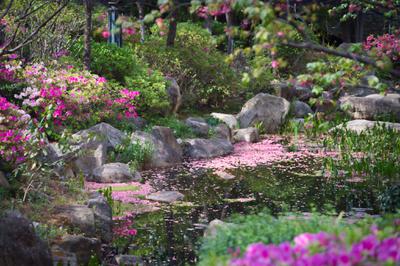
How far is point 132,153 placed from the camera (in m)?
13.5

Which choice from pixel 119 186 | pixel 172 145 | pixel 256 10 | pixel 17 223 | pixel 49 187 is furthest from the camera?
pixel 172 145

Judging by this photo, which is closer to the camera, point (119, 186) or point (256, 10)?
point (256, 10)

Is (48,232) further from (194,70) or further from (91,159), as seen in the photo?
(194,70)

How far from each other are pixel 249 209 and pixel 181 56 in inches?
435

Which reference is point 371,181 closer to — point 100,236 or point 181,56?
point 100,236

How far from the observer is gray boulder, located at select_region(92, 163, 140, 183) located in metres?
12.1

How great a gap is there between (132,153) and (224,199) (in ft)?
10.4

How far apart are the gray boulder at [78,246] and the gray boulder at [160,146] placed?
600 cm

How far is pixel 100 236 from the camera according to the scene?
8.66 meters

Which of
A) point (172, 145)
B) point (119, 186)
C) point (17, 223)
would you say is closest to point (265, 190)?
point (119, 186)

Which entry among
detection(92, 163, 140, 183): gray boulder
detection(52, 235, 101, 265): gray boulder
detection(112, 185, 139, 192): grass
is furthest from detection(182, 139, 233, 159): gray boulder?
detection(52, 235, 101, 265): gray boulder

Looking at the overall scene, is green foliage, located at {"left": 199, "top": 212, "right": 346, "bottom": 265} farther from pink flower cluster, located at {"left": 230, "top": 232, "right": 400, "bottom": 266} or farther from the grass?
the grass

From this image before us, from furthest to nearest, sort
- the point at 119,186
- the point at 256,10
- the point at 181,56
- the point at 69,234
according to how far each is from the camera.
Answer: the point at 181,56
the point at 119,186
the point at 69,234
the point at 256,10

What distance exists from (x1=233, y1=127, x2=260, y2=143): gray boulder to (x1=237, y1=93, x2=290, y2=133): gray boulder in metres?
1.01
